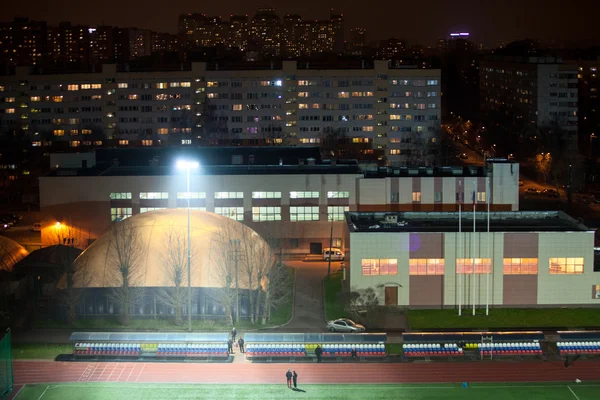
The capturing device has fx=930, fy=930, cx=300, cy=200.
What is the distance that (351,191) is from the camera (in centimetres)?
5747

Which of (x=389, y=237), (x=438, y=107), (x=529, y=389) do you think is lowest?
(x=529, y=389)

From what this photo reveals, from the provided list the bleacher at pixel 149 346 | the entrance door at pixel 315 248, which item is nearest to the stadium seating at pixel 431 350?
the bleacher at pixel 149 346

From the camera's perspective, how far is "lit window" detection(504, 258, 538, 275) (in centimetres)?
4509

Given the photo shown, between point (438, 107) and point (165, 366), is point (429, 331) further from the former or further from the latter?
point (438, 107)

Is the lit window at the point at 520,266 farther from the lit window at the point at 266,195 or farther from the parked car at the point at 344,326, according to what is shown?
the lit window at the point at 266,195

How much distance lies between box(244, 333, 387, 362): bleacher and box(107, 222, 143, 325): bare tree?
7.70m

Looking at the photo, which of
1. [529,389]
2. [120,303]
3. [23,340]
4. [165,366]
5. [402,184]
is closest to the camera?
[529,389]

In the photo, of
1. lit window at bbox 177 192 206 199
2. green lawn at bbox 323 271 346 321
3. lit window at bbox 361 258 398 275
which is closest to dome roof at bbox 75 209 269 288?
green lawn at bbox 323 271 346 321

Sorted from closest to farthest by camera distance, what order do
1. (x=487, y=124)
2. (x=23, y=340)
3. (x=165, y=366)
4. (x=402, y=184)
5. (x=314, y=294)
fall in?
(x=165, y=366) < (x=23, y=340) < (x=314, y=294) < (x=402, y=184) < (x=487, y=124)

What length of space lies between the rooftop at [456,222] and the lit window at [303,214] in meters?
7.53

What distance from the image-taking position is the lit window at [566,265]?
45.1 meters

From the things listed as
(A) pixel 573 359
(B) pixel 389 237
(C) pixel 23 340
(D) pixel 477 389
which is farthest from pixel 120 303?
(A) pixel 573 359

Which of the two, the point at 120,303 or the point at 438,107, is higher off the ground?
the point at 438,107

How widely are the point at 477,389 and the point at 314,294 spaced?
14.6 m
